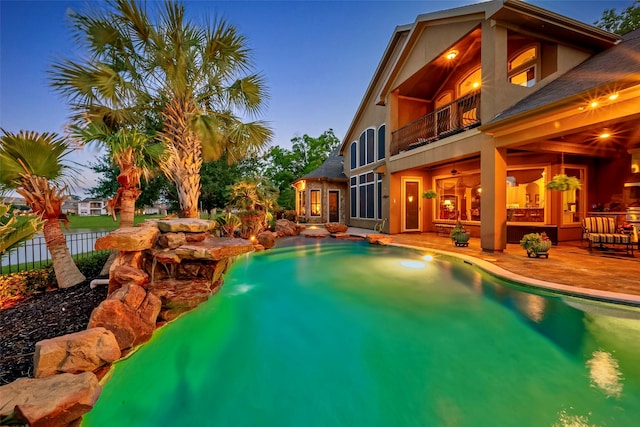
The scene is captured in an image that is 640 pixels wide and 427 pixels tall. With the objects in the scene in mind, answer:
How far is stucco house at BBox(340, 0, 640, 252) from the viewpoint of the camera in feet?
20.6

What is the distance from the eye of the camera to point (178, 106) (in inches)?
261

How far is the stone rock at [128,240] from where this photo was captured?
4.55 metres

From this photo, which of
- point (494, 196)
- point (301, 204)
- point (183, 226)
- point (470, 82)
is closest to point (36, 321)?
point (183, 226)

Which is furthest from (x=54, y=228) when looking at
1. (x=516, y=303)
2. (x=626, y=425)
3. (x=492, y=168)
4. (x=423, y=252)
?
(x=492, y=168)

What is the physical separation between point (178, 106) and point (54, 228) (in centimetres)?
372

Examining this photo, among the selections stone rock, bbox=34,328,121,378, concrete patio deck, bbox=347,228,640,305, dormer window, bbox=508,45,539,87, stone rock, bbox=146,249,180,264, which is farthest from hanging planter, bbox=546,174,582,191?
stone rock, bbox=34,328,121,378

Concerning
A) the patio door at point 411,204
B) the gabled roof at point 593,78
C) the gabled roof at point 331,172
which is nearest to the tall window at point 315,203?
the gabled roof at point 331,172

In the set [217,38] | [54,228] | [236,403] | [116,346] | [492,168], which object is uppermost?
[217,38]

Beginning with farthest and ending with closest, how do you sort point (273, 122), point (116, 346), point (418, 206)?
1. point (418, 206)
2. point (273, 122)
3. point (116, 346)

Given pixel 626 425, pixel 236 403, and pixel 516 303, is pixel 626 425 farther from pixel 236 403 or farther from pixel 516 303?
pixel 236 403

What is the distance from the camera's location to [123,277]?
454cm

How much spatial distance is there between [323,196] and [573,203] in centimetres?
1261

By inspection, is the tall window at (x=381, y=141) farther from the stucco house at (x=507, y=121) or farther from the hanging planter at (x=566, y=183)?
the hanging planter at (x=566, y=183)

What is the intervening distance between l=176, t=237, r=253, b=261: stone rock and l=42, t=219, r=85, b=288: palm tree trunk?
220 centimetres
